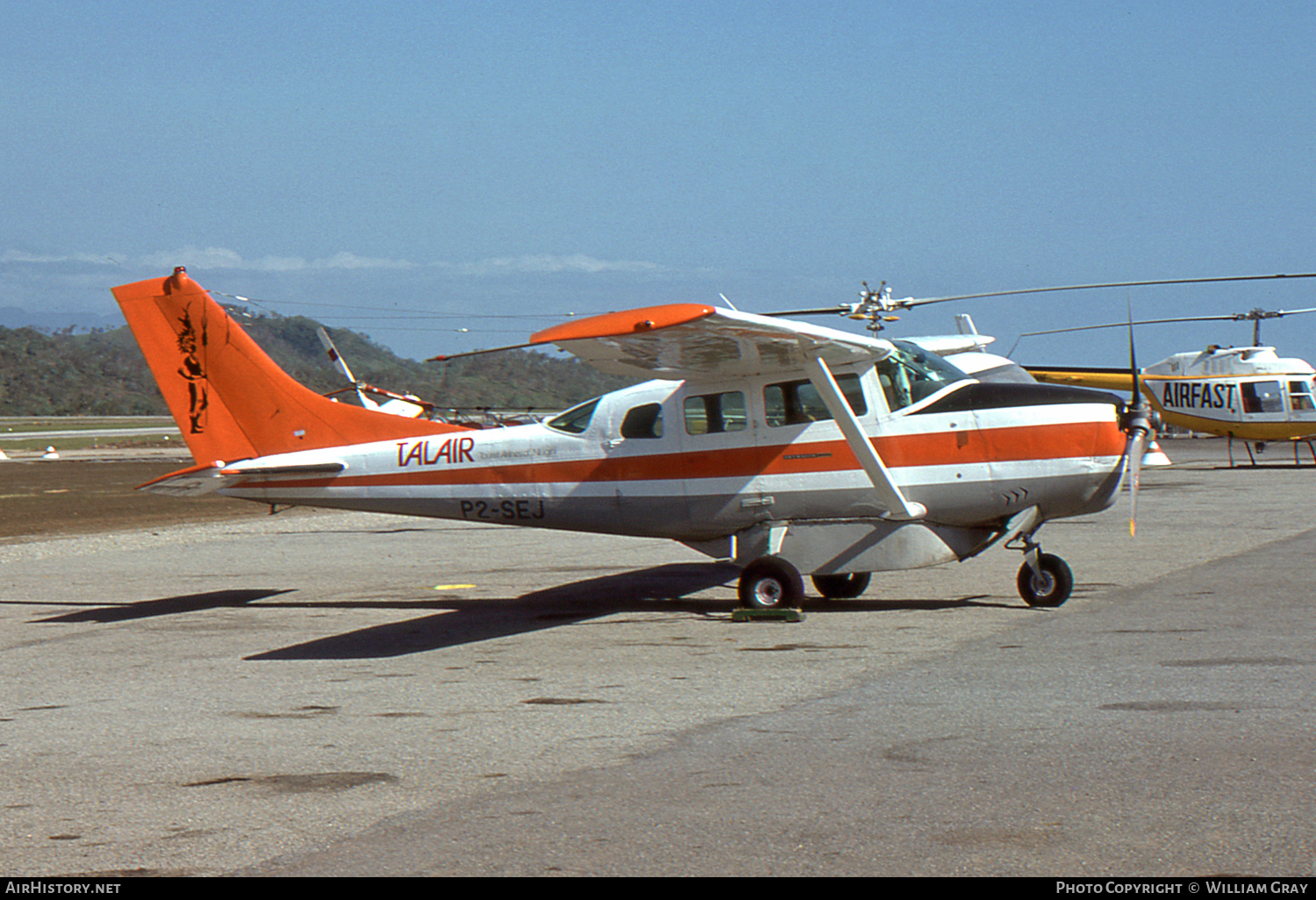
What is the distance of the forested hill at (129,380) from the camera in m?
135

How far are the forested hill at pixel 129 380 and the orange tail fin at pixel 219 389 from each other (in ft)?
385

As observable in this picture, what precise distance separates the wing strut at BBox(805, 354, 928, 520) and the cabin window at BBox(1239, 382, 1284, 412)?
1085 inches

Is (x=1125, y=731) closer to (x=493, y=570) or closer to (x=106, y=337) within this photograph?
(x=493, y=570)

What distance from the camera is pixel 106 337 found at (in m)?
153

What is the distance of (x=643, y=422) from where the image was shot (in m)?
11.4

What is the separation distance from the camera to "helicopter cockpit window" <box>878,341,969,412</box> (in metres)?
10.8

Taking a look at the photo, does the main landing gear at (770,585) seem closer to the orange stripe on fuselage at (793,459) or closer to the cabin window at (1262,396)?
the orange stripe on fuselage at (793,459)

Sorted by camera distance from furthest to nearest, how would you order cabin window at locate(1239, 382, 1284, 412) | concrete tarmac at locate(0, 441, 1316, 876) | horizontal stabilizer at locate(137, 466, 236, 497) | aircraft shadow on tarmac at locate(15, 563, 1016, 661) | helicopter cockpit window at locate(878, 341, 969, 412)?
cabin window at locate(1239, 382, 1284, 412) → horizontal stabilizer at locate(137, 466, 236, 497) → helicopter cockpit window at locate(878, 341, 969, 412) → aircraft shadow on tarmac at locate(15, 563, 1016, 661) → concrete tarmac at locate(0, 441, 1316, 876)

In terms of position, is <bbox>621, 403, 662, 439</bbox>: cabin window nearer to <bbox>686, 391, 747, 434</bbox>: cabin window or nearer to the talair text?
<bbox>686, 391, 747, 434</bbox>: cabin window

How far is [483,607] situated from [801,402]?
146 inches

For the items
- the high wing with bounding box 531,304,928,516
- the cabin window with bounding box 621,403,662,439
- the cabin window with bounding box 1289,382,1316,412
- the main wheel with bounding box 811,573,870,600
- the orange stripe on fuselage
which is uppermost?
the high wing with bounding box 531,304,928,516

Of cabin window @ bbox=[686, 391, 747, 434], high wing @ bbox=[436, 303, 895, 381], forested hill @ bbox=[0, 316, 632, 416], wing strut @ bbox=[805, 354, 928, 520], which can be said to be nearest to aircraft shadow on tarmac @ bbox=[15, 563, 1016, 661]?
wing strut @ bbox=[805, 354, 928, 520]

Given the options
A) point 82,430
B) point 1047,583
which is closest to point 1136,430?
point 1047,583

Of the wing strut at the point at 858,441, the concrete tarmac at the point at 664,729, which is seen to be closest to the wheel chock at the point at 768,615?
the concrete tarmac at the point at 664,729
